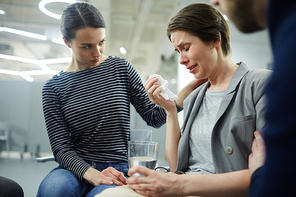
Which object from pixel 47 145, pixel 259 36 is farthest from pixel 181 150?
pixel 259 36

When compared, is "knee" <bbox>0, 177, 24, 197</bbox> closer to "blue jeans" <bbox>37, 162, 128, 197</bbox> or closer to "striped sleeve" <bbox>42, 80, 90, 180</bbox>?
"blue jeans" <bbox>37, 162, 128, 197</bbox>

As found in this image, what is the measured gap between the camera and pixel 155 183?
2.58ft

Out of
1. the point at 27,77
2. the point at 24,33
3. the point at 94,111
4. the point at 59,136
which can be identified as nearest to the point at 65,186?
the point at 59,136

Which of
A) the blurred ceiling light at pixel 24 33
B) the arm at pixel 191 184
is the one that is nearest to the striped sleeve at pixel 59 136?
the arm at pixel 191 184

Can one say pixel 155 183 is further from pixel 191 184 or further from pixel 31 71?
pixel 31 71

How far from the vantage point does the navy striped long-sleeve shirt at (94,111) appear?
57.1 inches

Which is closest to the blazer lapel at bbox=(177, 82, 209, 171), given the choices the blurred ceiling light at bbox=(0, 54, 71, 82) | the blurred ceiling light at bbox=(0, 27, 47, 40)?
the blurred ceiling light at bbox=(0, 54, 71, 82)

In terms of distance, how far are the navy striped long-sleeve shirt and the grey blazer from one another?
0.55 metres

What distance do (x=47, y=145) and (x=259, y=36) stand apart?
4.00 m

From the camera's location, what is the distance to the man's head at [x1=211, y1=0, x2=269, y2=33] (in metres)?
0.49

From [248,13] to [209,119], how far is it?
0.69 metres

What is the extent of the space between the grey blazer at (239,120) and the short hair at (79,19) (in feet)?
2.83

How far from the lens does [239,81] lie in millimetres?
1090

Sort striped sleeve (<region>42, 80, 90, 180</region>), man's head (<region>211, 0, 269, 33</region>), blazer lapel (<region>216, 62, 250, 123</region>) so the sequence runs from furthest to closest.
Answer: striped sleeve (<region>42, 80, 90, 180</region>), blazer lapel (<region>216, 62, 250, 123</region>), man's head (<region>211, 0, 269, 33</region>)
